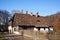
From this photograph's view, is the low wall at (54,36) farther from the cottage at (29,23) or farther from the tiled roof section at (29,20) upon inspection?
the tiled roof section at (29,20)

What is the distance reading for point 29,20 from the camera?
56.4m

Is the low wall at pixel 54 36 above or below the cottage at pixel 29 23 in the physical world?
below

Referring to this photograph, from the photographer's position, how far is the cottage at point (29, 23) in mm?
52381

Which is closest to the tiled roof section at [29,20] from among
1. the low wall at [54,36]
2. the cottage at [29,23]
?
the cottage at [29,23]

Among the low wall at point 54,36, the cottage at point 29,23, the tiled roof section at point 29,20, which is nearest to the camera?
the low wall at point 54,36

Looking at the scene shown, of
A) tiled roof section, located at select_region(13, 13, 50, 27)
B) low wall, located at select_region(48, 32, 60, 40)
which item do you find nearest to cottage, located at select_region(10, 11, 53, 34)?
tiled roof section, located at select_region(13, 13, 50, 27)

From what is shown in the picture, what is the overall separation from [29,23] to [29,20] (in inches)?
81.9

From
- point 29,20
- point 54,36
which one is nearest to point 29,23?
point 29,20

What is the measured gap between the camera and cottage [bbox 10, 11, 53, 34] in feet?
172

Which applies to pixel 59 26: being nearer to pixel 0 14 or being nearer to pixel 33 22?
pixel 33 22

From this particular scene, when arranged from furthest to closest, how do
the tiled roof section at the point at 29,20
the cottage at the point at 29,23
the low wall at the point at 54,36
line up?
the tiled roof section at the point at 29,20 < the cottage at the point at 29,23 < the low wall at the point at 54,36

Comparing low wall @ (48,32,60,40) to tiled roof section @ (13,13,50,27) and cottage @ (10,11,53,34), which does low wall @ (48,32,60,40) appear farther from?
tiled roof section @ (13,13,50,27)

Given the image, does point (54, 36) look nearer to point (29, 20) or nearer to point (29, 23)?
point (29, 23)

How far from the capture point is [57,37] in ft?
83.2
